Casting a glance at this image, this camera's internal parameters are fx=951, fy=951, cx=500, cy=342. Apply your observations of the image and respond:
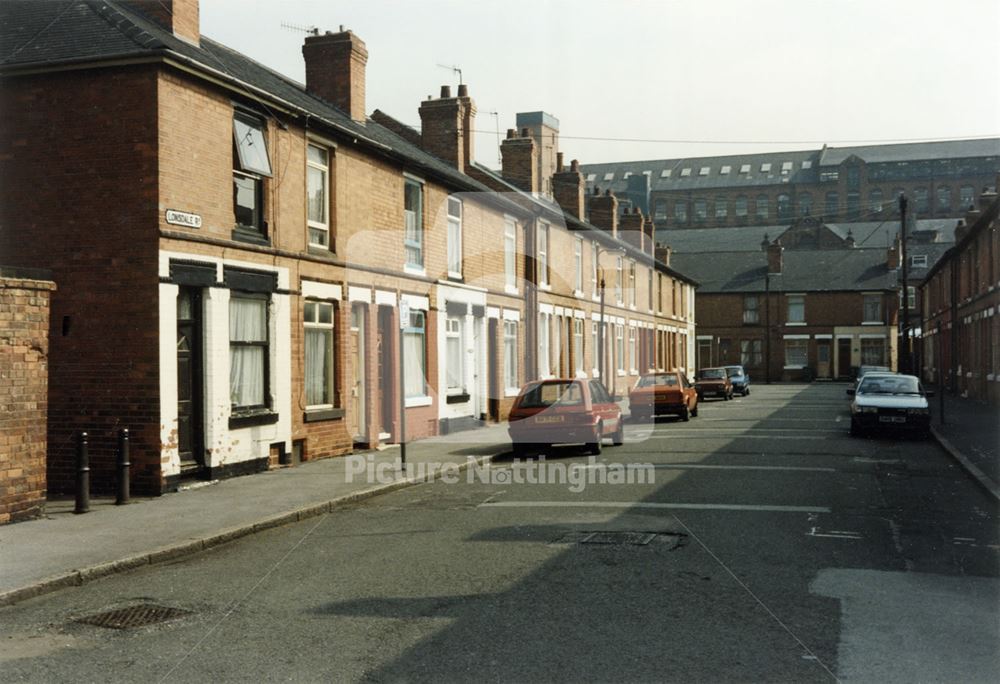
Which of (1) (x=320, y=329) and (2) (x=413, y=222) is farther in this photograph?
(2) (x=413, y=222)

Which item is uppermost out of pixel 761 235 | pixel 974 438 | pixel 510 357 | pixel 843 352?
pixel 761 235

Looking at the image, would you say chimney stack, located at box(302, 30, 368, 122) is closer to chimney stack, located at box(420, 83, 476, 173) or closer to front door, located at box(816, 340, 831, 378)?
chimney stack, located at box(420, 83, 476, 173)

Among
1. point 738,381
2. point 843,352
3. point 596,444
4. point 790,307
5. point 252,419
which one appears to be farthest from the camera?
point 790,307

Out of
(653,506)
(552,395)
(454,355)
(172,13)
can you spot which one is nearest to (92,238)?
(172,13)

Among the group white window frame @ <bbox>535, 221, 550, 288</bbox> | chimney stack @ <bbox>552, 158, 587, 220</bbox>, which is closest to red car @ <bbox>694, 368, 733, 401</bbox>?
chimney stack @ <bbox>552, 158, 587, 220</bbox>

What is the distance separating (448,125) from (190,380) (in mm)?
16280

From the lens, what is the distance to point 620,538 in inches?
387

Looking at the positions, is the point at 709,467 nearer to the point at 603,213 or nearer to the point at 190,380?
the point at 190,380

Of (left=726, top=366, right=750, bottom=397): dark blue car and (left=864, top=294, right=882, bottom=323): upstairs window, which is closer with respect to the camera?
(left=726, top=366, right=750, bottom=397): dark blue car

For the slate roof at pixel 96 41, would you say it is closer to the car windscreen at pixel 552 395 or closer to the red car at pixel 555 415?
the car windscreen at pixel 552 395

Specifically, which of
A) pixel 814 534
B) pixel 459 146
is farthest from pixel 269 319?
pixel 459 146

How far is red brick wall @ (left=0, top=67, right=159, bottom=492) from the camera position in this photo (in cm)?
1354

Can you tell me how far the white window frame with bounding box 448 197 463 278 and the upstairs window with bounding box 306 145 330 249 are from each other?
632 centimetres

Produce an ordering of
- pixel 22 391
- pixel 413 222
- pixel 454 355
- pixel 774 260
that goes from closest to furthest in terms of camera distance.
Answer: pixel 22 391, pixel 413 222, pixel 454 355, pixel 774 260
